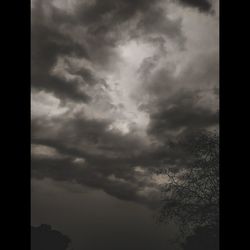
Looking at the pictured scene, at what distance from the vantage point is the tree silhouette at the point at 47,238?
42812 mm

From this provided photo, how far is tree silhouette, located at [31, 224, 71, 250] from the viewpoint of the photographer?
1686 inches

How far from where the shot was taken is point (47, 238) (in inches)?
1682

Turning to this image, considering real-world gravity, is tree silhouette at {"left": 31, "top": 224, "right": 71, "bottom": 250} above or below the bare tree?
below

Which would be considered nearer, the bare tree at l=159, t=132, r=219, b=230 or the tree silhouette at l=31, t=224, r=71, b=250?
the bare tree at l=159, t=132, r=219, b=230

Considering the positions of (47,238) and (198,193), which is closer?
(198,193)

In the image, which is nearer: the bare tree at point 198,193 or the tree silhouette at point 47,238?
the bare tree at point 198,193

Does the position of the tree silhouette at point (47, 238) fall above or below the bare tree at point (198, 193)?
below
